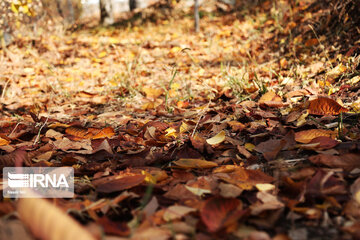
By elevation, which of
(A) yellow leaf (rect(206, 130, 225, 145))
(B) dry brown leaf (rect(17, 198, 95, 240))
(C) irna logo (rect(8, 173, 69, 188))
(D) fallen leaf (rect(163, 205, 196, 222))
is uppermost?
(B) dry brown leaf (rect(17, 198, 95, 240))

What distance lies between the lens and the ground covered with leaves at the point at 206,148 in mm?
824

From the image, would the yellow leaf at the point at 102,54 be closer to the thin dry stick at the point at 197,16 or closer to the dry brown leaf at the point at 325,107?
the thin dry stick at the point at 197,16

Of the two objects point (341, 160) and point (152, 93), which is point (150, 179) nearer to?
point (341, 160)

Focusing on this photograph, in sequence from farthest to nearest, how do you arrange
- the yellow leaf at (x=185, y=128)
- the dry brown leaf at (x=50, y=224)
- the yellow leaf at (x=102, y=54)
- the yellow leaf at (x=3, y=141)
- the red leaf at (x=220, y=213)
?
the yellow leaf at (x=102, y=54) < the yellow leaf at (x=185, y=128) < the yellow leaf at (x=3, y=141) < the red leaf at (x=220, y=213) < the dry brown leaf at (x=50, y=224)

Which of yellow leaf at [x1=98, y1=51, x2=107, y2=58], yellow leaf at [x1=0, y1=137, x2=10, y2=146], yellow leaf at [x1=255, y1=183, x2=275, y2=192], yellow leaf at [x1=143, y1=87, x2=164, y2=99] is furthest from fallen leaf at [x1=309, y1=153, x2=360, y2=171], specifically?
yellow leaf at [x1=98, y1=51, x2=107, y2=58]

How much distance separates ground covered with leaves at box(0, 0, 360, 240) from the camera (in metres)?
0.82

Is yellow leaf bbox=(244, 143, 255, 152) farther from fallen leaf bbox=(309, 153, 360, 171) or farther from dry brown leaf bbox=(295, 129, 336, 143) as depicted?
fallen leaf bbox=(309, 153, 360, 171)

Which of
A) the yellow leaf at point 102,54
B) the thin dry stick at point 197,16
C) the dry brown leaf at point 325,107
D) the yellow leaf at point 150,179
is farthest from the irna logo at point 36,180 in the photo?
the thin dry stick at point 197,16

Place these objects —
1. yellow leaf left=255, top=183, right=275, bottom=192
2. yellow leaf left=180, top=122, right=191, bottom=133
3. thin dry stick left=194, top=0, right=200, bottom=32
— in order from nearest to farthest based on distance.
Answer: yellow leaf left=255, top=183, right=275, bottom=192 < yellow leaf left=180, top=122, right=191, bottom=133 < thin dry stick left=194, top=0, right=200, bottom=32

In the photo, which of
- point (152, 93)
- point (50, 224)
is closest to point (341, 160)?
point (50, 224)

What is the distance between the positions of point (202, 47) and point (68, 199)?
377cm

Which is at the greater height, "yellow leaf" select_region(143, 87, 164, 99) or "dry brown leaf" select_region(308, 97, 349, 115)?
"dry brown leaf" select_region(308, 97, 349, 115)

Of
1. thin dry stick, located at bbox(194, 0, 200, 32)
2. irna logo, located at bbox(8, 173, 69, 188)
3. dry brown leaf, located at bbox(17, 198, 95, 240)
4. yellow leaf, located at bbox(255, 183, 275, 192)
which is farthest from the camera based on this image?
thin dry stick, located at bbox(194, 0, 200, 32)

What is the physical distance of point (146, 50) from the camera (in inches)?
181
